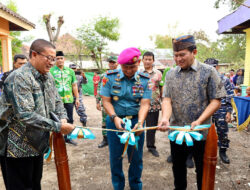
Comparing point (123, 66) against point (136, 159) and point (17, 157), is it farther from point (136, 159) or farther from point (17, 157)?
point (17, 157)

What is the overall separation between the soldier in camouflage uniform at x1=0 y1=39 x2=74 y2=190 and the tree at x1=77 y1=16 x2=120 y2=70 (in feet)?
63.8

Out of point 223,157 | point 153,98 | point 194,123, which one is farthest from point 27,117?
point 223,157

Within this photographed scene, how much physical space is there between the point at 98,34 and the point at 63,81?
17.8 m

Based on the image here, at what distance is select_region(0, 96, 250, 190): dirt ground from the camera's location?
9.82 feet

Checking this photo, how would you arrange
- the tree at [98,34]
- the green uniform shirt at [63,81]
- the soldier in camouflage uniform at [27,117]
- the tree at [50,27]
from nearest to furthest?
1. the soldier in camouflage uniform at [27,117]
2. the green uniform shirt at [63,81]
3. the tree at [50,27]
4. the tree at [98,34]

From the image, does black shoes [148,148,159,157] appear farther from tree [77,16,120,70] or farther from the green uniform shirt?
tree [77,16,120,70]

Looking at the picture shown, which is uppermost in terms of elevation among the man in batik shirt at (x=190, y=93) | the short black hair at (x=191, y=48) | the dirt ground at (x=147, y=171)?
the short black hair at (x=191, y=48)

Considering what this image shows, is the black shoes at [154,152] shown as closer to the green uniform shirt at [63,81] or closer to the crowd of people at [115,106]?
the crowd of people at [115,106]

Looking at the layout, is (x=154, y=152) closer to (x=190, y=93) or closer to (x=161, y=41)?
(x=190, y=93)

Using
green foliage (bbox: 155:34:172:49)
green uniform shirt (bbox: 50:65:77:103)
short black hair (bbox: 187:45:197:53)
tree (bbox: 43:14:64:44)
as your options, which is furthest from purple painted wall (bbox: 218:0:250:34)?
green foliage (bbox: 155:34:172:49)

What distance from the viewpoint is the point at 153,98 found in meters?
4.00

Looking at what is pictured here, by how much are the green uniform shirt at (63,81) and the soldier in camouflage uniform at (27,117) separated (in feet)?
7.92

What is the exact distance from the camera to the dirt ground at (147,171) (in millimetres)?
2994

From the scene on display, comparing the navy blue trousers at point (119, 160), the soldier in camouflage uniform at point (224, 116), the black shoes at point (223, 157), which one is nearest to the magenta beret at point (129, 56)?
the navy blue trousers at point (119, 160)
